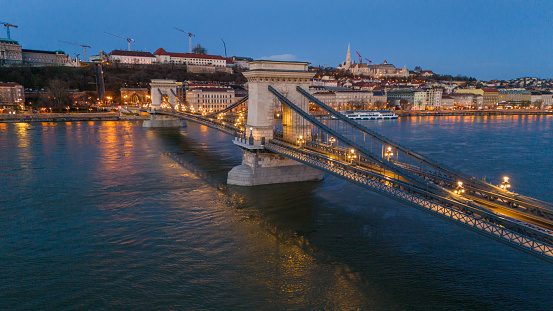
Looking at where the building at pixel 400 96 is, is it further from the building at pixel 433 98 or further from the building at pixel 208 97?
the building at pixel 208 97

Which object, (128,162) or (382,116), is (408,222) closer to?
(128,162)

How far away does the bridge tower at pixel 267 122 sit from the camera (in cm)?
2238

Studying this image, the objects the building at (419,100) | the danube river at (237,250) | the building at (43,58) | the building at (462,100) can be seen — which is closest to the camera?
the danube river at (237,250)

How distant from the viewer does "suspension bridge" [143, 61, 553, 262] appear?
10.4 meters

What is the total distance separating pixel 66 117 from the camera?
69375mm

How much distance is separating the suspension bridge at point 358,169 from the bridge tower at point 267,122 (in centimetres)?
5

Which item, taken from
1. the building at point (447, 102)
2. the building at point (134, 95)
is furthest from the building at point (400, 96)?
the building at point (134, 95)

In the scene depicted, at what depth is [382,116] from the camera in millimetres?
82562

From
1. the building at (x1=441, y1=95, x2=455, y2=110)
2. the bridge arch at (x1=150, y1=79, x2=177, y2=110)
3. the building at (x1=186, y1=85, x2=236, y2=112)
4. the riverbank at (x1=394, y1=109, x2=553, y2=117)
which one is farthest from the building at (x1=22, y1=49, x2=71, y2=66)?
the building at (x1=441, y1=95, x2=455, y2=110)

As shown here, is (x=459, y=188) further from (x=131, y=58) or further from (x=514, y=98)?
(x=514, y=98)

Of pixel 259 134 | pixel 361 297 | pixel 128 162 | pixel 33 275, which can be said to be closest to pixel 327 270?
pixel 361 297

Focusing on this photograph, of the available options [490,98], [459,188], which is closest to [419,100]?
[490,98]

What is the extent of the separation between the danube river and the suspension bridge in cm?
206

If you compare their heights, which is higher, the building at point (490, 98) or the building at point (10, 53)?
the building at point (10, 53)
